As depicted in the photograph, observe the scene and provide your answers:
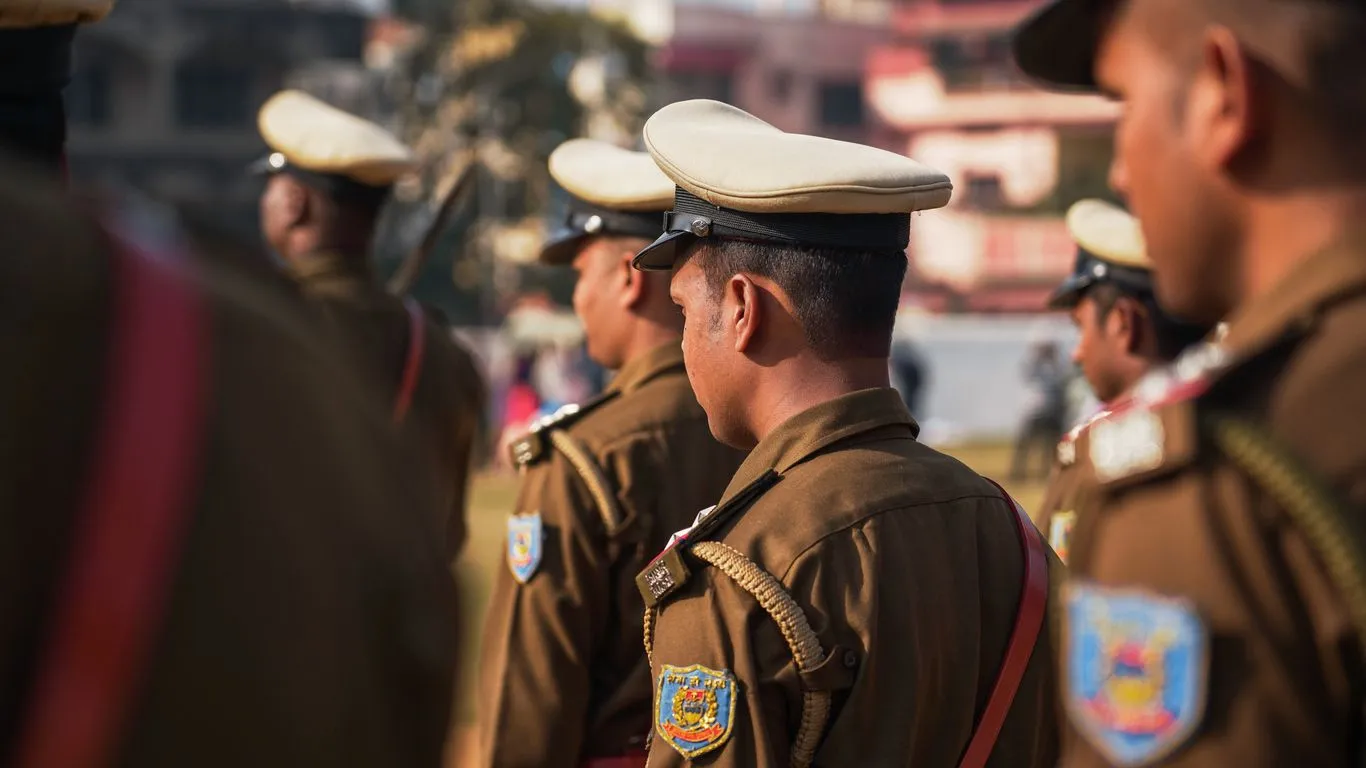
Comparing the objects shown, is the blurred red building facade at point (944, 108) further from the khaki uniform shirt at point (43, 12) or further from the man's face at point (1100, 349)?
the khaki uniform shirt at point (43, 12)

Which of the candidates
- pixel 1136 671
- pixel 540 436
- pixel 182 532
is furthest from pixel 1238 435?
pixel 540 436

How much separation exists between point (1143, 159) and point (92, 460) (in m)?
0.95

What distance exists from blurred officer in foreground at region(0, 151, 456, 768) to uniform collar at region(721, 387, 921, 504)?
5.10ft

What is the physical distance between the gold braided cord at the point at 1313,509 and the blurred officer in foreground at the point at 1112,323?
2.97 metres

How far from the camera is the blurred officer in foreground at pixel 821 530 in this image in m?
2.46

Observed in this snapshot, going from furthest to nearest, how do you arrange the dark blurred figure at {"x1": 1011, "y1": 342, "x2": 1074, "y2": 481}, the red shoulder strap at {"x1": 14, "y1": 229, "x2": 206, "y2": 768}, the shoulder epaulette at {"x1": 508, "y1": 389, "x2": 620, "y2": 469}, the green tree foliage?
the green tree foliage
the dark blurred figure at {"x1": 1011, "y1": 342, "x2": 1074, "y2": 481}
the shoulder epaulette at {"x1": 508, "y1": 389, "x2": 620, "y2": 469}
the red shoulder strap at {"x1": 14, "y1": 229, "x2": 206, "y2": 768}

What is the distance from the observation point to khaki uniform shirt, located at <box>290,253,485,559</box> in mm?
4910

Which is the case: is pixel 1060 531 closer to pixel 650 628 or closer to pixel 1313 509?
pixel 650 628

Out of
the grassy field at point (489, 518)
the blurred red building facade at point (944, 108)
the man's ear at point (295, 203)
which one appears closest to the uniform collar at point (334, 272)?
the man's ear at point (295, 203)

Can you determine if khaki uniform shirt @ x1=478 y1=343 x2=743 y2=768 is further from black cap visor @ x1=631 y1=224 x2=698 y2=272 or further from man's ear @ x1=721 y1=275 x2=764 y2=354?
man's ear @ x1=721 y1=275 x2=764 y2=354

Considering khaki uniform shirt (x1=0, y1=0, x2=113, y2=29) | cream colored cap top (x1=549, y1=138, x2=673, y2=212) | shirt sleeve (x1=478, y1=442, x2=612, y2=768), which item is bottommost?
shirt sleeve (x1=478, y1=442, x2=612, y2=768)

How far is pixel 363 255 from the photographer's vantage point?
5.10m

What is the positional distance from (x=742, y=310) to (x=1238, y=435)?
1.41m

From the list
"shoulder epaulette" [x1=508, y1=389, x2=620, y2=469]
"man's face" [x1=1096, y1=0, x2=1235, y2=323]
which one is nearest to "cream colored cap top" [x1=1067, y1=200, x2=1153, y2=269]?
"shoulder epaulette" [x1=508, y1=389, x2=620, y2=469]
